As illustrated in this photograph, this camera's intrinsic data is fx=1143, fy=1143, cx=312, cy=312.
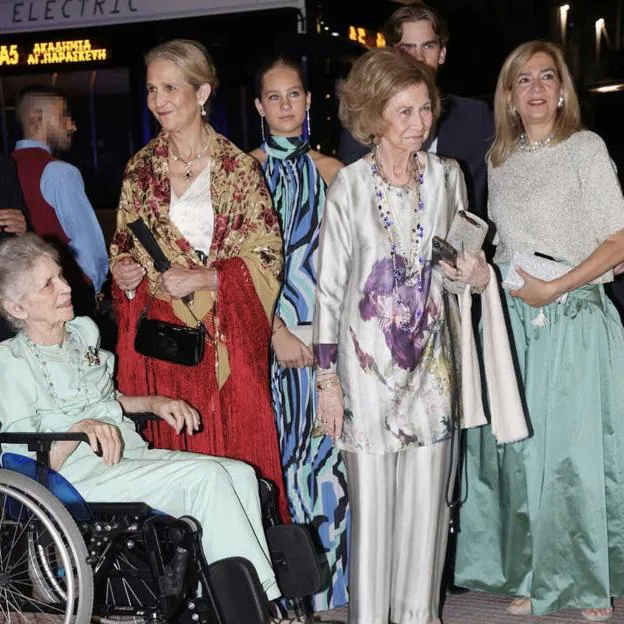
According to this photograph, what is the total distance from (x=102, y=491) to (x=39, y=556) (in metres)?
0.32

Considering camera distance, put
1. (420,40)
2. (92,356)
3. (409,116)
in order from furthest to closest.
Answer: (420,40), (92,356), (409,116)

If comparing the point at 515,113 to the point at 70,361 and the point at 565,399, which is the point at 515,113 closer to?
the point at 565,399

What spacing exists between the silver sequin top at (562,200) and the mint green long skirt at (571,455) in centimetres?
17

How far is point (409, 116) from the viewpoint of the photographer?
10.0ft

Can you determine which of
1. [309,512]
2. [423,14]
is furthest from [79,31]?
[309,512]

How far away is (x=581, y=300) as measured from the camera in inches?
143

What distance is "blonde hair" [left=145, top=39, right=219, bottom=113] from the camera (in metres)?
3.52

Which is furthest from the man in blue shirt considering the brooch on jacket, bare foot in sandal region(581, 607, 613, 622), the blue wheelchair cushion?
bare foot in sandal region(581, 607, 613, 622)

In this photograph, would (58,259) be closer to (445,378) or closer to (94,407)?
(94,407)

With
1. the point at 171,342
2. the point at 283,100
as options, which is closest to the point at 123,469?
the point at 171,342

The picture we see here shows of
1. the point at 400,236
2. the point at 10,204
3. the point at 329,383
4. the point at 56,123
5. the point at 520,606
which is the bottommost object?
the point at 520,606

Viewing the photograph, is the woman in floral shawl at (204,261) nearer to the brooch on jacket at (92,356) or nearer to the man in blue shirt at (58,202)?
the brooch on jacket at (92,356)

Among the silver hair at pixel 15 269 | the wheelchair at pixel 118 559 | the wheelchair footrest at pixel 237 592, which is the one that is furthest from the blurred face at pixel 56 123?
the wheelchair footrest at pixel 237 592

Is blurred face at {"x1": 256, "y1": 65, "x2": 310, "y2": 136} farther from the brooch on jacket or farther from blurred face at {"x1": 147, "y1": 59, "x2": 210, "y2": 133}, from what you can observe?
the brooch on jacket
